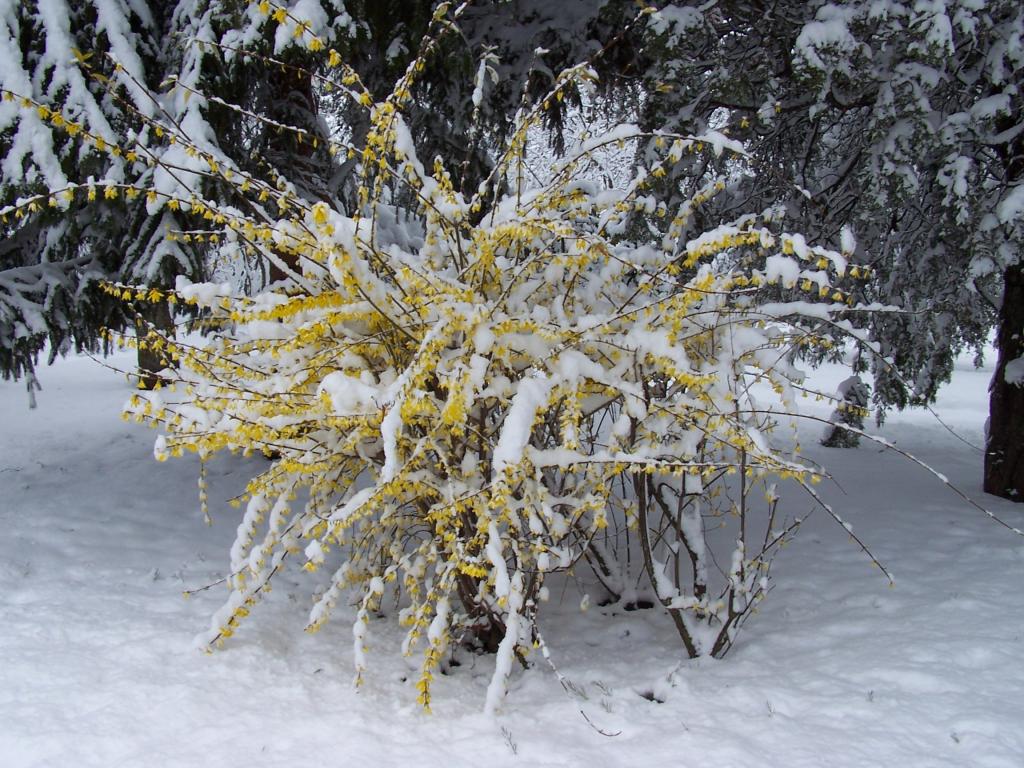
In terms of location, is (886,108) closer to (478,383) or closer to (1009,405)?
(1009,405)

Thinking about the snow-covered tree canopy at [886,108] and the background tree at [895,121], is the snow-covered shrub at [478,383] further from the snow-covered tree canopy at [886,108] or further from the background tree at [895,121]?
the snow-covered tree canopy at [886,108]

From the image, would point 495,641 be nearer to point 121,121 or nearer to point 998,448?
point 121,121

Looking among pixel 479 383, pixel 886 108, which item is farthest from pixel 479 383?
pixel 886 108

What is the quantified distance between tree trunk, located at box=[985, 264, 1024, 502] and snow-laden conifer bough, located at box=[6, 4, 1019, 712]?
9.55ft

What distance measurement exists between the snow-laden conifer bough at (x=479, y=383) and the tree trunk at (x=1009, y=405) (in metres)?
2.91

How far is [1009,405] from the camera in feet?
17.6

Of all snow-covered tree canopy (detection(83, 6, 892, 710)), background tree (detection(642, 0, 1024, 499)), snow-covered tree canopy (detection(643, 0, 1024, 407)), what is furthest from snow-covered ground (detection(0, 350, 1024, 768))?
snow-covered tree canopy (detection(643, 0, 1024, 407))

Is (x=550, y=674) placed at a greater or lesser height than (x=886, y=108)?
lesser

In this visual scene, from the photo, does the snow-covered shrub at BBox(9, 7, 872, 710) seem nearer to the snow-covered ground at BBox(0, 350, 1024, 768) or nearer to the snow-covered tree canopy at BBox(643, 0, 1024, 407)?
the snow-covered ground at BBox(0, 350, 1024, 768)

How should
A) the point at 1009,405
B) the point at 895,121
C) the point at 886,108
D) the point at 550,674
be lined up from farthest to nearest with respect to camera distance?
the point at 1009,405 → the point at 895,121 → the point at 886,108 → the point at 550,674

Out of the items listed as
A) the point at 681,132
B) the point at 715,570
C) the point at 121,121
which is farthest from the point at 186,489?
the point at 681,132

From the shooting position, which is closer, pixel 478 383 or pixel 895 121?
pixel 478 383

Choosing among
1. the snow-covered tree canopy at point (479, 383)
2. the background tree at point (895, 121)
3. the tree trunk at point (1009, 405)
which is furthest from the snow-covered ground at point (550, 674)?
the background tree at point (895, 121)

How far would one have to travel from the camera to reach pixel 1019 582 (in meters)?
3.66
